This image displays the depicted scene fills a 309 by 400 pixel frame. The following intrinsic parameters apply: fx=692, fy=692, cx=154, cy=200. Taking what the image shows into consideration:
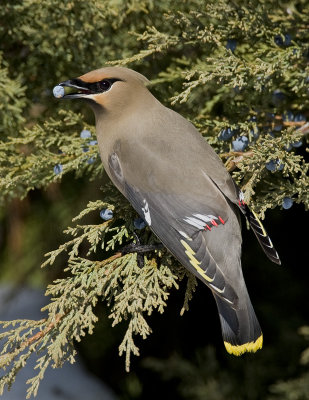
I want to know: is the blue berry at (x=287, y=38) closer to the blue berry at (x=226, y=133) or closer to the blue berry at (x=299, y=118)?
the blue berry at (x=299, y=118)

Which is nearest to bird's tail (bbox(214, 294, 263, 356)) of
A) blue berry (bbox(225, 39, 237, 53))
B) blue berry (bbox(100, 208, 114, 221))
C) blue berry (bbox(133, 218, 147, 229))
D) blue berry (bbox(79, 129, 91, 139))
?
blue berry (bbox(133, 218, 147, 229))

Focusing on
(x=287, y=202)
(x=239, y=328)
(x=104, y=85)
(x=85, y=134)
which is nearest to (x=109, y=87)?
(x=104, y=85)

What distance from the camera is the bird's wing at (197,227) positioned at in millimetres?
2803

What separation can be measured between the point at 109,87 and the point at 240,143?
0.68 meters

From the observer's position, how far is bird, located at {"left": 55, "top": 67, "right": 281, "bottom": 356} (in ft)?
9.34

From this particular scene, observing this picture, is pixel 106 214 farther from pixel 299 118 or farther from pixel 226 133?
pixel 299 118

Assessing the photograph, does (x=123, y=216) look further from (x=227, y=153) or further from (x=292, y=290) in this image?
(x=292, y=290)

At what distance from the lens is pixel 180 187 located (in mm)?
2982

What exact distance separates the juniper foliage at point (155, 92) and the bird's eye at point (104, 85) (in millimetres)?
120

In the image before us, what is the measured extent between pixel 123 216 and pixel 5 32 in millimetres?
1341

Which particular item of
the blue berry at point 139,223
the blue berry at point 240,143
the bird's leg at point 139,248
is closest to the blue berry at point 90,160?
the blue berry at point 139,223

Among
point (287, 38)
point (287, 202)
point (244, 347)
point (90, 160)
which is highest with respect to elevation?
point (287, 38)

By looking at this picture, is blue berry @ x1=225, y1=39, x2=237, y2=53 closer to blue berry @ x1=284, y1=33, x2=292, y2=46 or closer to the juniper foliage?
the juniper foliage

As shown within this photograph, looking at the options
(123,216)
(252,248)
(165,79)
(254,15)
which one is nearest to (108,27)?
(165,79)
